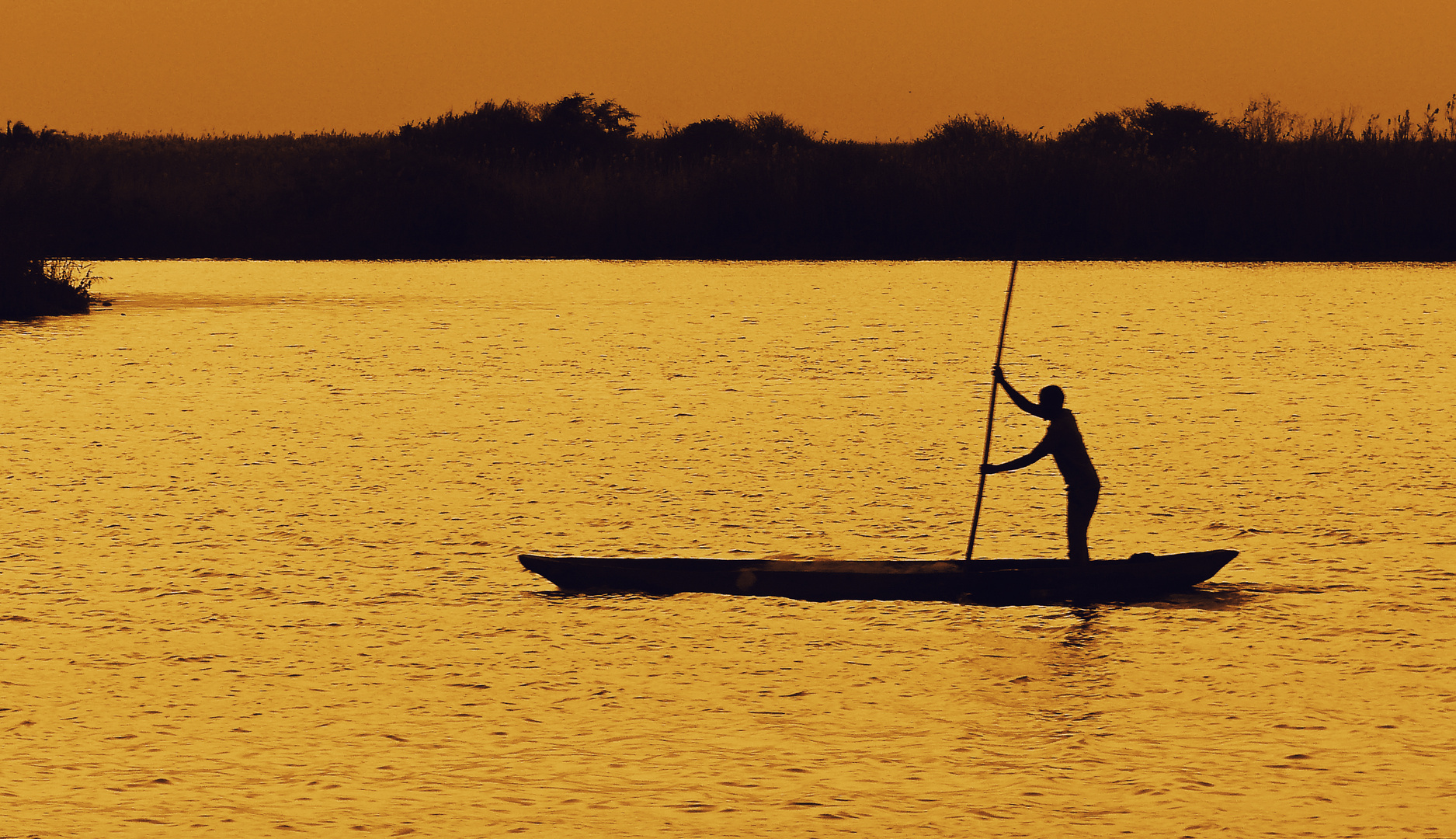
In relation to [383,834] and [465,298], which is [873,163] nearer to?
[465,298]

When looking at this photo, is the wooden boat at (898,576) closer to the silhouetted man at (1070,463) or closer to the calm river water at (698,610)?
the calm river water at (698,610)

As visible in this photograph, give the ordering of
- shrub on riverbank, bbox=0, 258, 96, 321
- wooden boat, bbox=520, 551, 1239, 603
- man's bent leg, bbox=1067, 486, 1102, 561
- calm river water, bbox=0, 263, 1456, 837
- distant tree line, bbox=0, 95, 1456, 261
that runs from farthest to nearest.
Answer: distant tree line, bbox=0, 95, 1456, 261
shrub on riverbank, bbox=0, 258, 96, 321
man's bent leg, bbox=1067, 486, 1102, 561
wooden boat, bbox=520, 551, 1239, 603
calm river water, bbox=0, 263, 1456, 837

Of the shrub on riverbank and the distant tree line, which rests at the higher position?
the distant tree line

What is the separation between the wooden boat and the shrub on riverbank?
18951 mm

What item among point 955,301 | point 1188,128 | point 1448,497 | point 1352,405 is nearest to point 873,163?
point 955,301

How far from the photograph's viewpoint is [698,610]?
7.89m

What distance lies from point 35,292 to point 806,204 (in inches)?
580

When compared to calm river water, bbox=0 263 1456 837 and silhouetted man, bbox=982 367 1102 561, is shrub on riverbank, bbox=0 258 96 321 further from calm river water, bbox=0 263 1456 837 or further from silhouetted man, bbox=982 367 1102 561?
silhouetted man, bbox=982 367 1102 561

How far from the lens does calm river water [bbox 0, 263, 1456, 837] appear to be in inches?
214

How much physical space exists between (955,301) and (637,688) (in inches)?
814

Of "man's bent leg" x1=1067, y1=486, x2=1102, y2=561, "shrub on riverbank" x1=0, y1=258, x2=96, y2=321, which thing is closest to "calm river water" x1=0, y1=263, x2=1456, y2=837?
"man's bent leg" x1=1067, y1=486, x2=1102, y2=561

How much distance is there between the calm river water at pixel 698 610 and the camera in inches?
214

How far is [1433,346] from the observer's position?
64.7ft

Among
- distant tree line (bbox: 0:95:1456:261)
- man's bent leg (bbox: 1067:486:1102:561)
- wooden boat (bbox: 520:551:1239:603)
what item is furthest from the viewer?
distant tree line (bbox: 0:95:1456:261)
